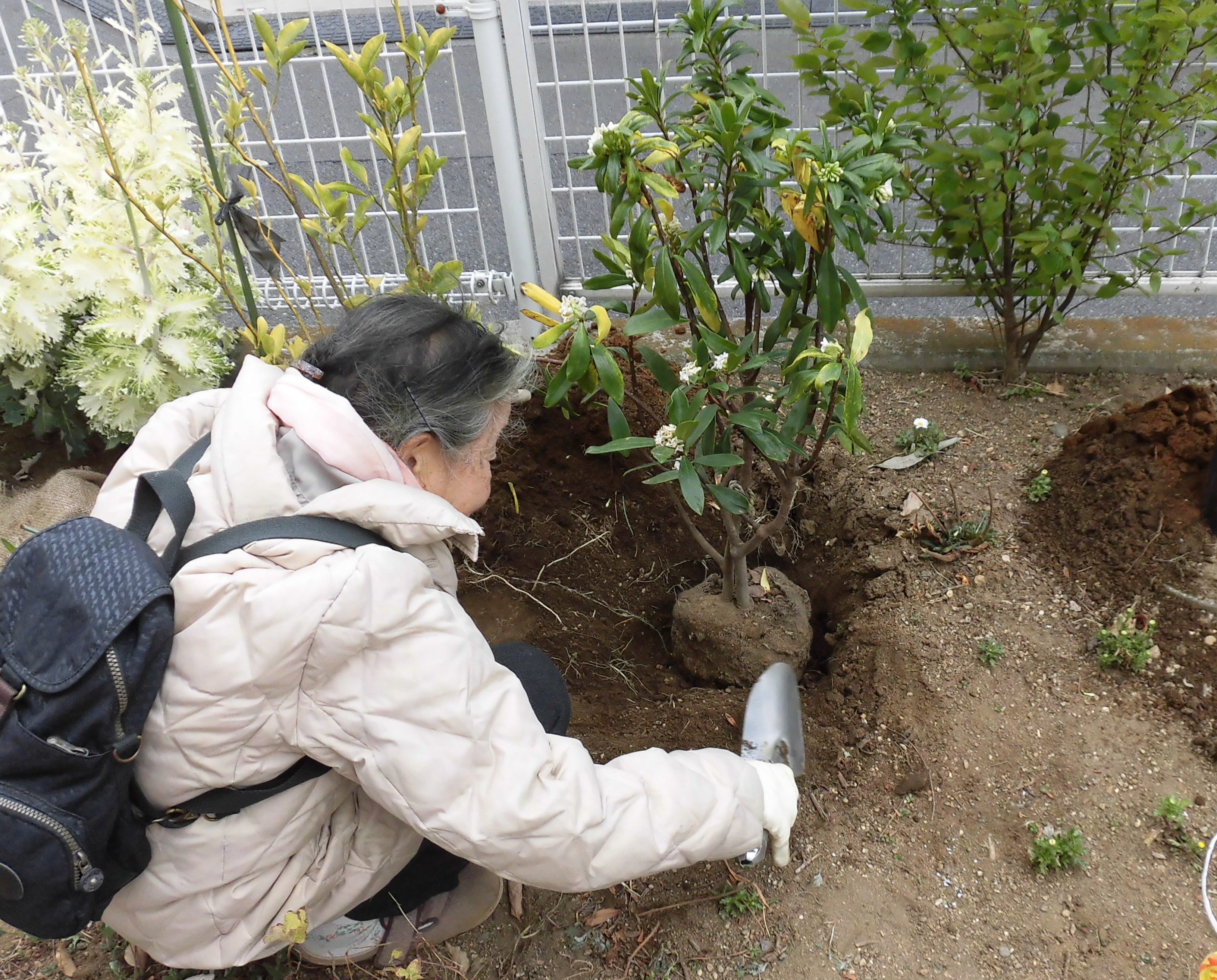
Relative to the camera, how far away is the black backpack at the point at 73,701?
1104 mm

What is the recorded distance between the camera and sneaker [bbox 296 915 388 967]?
1.70 metres

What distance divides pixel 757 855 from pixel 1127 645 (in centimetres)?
99

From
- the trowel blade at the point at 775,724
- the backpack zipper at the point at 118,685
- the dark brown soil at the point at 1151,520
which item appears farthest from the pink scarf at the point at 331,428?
the dark brown soil at the point at 1151,520

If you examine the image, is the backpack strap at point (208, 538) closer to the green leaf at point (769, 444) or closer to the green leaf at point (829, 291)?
the green leaf at point (769, 444)

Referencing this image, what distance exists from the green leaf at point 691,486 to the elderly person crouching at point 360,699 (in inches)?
14.3

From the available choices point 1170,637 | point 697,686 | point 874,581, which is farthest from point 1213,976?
point 697,686

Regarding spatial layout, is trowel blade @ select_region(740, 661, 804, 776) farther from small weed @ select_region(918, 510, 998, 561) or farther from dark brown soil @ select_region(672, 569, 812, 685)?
small weed @ select_region(918, 510, 998, 561)

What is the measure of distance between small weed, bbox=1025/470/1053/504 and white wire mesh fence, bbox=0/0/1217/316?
2.81 feet

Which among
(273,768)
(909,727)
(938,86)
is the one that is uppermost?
(938,86)

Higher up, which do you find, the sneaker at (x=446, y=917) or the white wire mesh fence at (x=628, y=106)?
the white wire mesh fence at (x=628, y=106)

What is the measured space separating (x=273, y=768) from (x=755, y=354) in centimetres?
114

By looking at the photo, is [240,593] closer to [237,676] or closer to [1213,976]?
[237,676]

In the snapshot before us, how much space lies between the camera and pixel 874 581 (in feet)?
8.01

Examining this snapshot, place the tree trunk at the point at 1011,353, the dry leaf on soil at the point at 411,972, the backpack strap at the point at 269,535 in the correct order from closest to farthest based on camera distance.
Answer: the backpack strap at the point at 269,535
the dry leaf on soil at the point at 411,972
the tree trunk at the point at 1011,353
